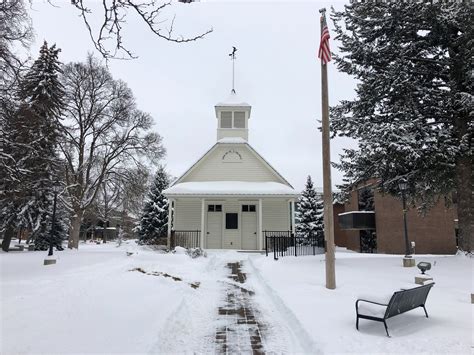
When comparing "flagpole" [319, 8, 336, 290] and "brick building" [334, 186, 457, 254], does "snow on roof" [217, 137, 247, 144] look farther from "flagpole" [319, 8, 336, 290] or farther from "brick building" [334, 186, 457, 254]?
"flagpole" [319, 8, 336, 290]

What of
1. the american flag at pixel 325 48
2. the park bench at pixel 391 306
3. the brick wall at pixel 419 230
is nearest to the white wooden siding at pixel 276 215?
the brick wall at pixel 419 230

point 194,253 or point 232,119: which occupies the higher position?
point 232,119

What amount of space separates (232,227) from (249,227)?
105 centimetres

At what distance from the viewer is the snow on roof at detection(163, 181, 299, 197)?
2025 cm

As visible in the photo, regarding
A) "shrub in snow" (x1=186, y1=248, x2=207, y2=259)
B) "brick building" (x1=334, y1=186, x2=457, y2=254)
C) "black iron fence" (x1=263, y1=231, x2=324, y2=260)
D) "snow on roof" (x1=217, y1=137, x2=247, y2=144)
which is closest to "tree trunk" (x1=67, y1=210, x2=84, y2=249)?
"shrub in snow" (x1=186, y1=248, x2=207, y2=259)

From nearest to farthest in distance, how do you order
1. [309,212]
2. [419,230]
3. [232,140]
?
[232,140]
[419,230]
[309,212]

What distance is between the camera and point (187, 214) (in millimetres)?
22188

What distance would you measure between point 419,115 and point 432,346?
1031cm

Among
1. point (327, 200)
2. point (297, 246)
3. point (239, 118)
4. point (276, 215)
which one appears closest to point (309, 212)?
point (276, 215)

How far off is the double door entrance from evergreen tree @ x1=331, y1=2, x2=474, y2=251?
27.5 feet

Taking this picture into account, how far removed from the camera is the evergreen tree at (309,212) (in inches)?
1297

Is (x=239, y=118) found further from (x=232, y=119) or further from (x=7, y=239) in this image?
(x=7, y=239)

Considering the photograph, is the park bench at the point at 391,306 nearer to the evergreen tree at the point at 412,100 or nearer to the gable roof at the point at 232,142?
the evergreen tree at the point at 412,100

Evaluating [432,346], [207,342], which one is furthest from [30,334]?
[432,346]
